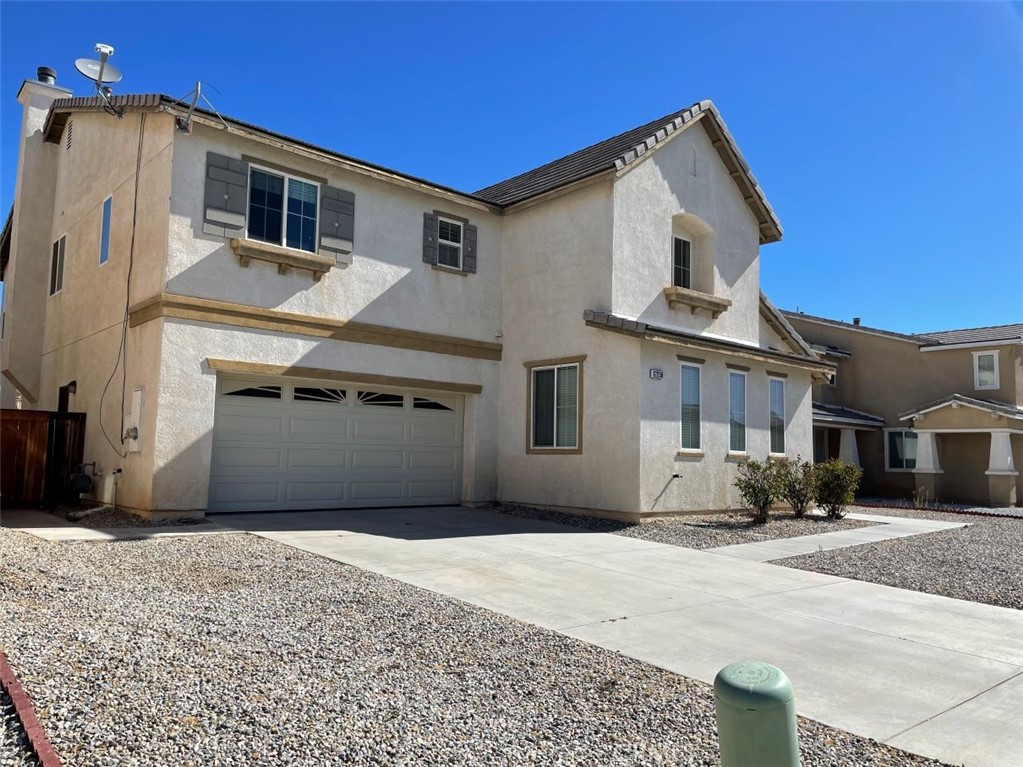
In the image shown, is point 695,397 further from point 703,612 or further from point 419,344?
point 703,612

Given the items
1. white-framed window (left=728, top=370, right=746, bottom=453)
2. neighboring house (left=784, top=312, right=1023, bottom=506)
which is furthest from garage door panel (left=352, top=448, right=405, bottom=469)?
neighboring house (left=784, top=312, right=1023, bottom=506)

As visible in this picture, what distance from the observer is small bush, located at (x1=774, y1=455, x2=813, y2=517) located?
1568 centimetres

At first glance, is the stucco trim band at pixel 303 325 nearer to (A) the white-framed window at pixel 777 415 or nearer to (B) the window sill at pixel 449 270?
(B) the window sill at pixel 449 270

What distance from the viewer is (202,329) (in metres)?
12.2

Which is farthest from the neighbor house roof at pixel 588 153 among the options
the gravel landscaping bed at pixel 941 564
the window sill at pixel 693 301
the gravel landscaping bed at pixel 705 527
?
the gravel landscaping bed at pixel 941 564

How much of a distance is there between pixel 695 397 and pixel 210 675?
11.9 metres

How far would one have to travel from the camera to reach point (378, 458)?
1480 cm

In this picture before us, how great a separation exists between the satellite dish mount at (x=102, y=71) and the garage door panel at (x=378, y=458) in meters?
7.42

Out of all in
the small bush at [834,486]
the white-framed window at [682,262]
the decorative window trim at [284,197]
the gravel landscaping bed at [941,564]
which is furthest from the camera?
the white-framed window at [682,262]

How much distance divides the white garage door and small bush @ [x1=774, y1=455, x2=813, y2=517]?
264 inches

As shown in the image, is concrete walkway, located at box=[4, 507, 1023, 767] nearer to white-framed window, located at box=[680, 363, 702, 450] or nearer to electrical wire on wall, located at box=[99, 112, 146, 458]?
electrical wire on wall, located at box=[99, 112, 146, 458]

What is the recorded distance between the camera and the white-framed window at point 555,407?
14.8 m

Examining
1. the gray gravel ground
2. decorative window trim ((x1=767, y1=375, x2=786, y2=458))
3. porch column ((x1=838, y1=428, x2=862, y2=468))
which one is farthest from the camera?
porch column ((x1=838, y1=428, x2=862, y2=468))

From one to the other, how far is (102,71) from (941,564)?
1557 centimetres
